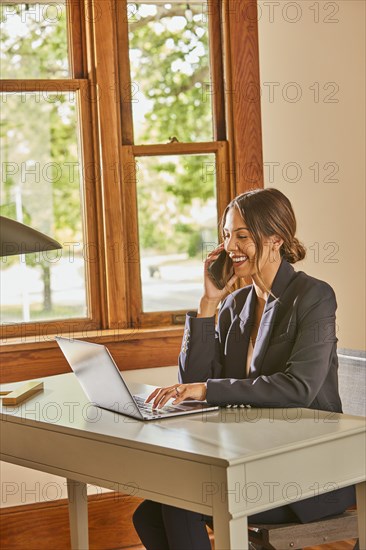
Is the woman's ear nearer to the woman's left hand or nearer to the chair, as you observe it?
the woman's left hand

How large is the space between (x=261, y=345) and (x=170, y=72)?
1576 mm

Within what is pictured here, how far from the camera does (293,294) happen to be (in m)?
2.75

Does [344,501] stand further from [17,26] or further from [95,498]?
[17,26]

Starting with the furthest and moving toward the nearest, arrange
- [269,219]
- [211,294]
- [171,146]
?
[171,146], [211,294], [269,219]

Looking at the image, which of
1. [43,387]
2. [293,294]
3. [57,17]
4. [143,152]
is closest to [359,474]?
[293,294]

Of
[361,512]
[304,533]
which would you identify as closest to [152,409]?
[304,533]

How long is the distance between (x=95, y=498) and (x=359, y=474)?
1.71 metres

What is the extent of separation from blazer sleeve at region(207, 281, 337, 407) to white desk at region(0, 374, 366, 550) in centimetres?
5

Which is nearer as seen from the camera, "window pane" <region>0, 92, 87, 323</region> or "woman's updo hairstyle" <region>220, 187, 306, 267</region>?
"woman's updo hairstyle" <region>220, 187, 306, 267</region>

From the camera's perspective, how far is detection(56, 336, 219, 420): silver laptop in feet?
7.88

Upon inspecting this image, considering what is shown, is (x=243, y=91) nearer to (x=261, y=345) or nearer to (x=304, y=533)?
(x=261, y=345)

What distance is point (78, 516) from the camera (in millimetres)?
2904

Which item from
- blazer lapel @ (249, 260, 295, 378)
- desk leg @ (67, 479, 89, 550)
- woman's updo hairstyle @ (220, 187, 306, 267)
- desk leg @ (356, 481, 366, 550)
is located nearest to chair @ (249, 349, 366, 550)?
desk leg @ (356, 481, 366, 550)

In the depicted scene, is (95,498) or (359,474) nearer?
(359,474)
